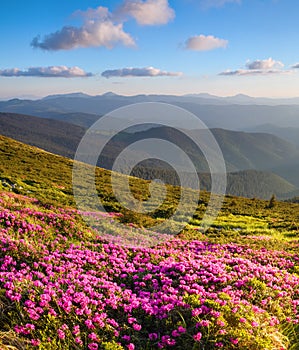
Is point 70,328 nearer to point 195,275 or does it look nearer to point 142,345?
point 142,345

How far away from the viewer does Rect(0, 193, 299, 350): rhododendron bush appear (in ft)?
24.1

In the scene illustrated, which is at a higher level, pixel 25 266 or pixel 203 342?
pixel 25 266

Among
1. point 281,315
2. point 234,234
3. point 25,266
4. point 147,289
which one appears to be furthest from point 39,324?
point 234,234

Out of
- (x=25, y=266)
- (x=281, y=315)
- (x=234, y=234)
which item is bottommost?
(x=234, y=234)

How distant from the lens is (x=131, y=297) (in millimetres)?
9102

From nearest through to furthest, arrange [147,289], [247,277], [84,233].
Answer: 1. [147,289]
2. [247,277]
3. [84,233]

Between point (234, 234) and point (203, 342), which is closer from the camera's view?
point (203, 342)

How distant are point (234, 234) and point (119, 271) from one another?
48.0 feet

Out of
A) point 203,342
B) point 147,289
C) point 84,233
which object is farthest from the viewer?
point 84,233

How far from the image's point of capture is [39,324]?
24.3 ft

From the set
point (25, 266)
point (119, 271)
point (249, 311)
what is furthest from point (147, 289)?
point (25, 266)

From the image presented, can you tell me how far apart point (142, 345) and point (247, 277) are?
4.68 m

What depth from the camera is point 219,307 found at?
8336mm

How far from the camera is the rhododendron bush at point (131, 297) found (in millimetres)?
7348
